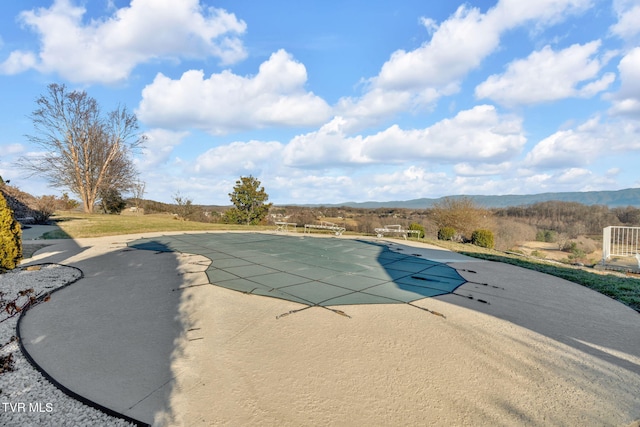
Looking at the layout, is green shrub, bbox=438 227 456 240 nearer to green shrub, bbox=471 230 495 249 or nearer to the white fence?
green shrub, bbox=471 230 495 249

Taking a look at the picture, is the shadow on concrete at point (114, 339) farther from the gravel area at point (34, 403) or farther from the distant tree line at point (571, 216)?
the distant tree line at point (571, 216)

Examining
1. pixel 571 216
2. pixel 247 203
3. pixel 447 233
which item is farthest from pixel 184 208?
pixel 571 216

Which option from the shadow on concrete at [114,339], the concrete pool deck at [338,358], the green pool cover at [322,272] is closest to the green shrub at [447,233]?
the green pool cover at [322,272]

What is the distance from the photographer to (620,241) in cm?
855

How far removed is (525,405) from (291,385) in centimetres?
148

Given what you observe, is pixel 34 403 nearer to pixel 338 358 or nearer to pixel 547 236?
pixel 338 358

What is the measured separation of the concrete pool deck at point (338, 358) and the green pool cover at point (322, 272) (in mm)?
378

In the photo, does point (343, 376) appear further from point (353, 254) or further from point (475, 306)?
point (353, 254)

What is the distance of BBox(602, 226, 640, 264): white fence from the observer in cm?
814

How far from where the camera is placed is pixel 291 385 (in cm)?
209

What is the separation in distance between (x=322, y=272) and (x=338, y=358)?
292 cm

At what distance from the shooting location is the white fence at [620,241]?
8141mm

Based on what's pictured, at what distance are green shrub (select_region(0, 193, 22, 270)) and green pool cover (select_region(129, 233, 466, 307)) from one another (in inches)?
101

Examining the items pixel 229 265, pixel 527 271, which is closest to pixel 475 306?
A: pixel 527 271
